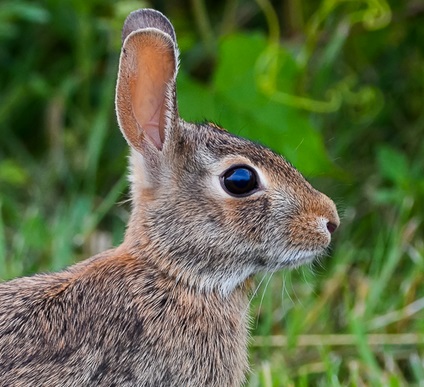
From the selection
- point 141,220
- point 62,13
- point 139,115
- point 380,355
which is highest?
point 62,13

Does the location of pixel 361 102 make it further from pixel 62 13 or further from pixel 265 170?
pixel 265 170

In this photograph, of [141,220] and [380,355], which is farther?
[380,355]

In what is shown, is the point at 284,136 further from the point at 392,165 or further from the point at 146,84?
the point at 146,84

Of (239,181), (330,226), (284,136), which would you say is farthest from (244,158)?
(284,136)

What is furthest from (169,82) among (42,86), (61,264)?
(42,86)

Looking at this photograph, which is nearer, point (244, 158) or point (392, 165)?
point (244, 158)

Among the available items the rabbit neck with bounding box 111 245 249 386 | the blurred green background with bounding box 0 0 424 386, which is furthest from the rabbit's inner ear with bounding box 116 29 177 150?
the blurred green background with bounding box 0 0 424 386

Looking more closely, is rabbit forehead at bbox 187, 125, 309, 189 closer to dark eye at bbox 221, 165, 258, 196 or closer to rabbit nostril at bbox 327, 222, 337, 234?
dark eye at bbox 221, 165, 258, 196
